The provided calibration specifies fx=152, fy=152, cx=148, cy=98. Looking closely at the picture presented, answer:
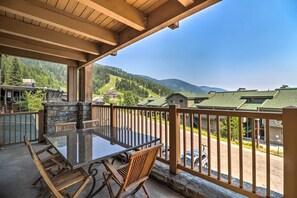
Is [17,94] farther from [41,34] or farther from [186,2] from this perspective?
[186,2]

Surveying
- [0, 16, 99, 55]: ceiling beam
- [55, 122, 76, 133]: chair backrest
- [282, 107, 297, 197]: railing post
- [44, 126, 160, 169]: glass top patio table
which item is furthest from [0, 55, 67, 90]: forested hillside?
[282, 107, 297, 197]: railing post

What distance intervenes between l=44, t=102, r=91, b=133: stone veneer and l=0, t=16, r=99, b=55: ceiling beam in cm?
207

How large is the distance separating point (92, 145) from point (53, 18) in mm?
2096

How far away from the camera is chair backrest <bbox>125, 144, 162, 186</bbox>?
1.52m

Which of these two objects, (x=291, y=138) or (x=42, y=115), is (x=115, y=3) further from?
(x=42, y=115)

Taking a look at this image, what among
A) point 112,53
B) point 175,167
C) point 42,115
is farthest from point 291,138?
point 42,115

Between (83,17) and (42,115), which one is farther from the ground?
(83,17)

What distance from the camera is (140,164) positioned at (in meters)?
1.64

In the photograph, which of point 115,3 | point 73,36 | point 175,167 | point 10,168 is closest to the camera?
point 115,3

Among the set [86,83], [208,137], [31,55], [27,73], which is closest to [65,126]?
[86,83]

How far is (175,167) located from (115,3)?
258 cm

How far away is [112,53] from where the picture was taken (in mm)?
3805

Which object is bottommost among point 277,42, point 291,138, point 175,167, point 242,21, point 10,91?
point 175,167

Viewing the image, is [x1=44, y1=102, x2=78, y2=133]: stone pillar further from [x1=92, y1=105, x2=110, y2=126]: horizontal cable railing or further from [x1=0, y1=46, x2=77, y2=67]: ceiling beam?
[x1=0, y1=46, x2=77, y2=67]: ceiling beam
